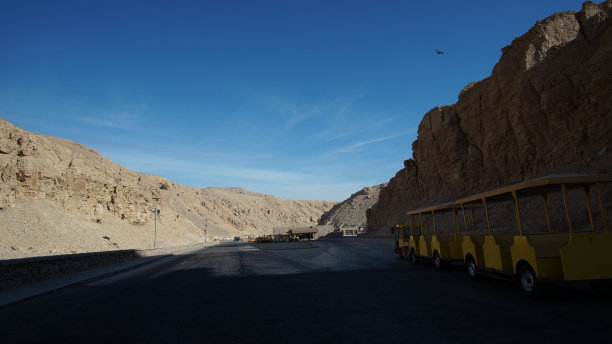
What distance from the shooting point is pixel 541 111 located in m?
31.7

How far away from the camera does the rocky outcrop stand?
384ft

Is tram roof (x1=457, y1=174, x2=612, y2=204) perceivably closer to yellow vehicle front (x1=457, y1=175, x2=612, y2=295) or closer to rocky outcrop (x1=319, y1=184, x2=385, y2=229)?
yellow vehicle front (x1=457, y1=175, x2=612, y2=295)

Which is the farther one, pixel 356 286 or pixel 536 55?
pixel 536 55

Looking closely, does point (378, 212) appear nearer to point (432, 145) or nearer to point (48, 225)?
point (432, 145)

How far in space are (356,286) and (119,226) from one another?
42.3 metres

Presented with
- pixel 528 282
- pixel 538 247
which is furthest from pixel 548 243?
pixel 528 282

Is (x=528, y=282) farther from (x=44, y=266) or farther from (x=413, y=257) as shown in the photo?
(x=44, y=266)

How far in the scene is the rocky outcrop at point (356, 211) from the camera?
117 metres

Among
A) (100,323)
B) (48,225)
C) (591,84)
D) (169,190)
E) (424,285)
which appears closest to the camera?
(100,323)

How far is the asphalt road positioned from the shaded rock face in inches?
871

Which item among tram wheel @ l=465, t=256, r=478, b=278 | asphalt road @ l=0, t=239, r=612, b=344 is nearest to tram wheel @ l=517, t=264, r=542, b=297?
asphalt road @ l=0, t=239, r=612, b=344

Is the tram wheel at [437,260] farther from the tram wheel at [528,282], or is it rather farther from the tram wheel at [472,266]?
the tram wheel at [528,282]

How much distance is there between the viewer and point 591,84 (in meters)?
26.6

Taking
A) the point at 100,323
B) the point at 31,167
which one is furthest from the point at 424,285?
the point at 31,167
